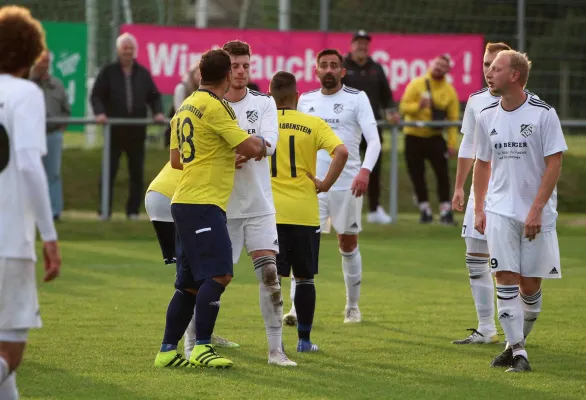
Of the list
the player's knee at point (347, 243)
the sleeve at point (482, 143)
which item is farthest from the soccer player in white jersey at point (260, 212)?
the player's knee at point (347, 243)

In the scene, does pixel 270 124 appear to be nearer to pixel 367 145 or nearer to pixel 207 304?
pixel 207 304

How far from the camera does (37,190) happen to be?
194 inches

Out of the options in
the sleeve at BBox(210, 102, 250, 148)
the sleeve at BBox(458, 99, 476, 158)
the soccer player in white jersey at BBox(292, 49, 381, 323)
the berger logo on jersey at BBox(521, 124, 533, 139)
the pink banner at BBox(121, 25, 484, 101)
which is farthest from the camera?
the pink banner at BBox(121, 25, 484, 101)

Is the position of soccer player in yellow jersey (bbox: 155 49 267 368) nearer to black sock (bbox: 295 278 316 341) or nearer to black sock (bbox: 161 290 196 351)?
black sock (bbox: 161 290 196 351)

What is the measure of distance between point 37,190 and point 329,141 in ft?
12.2

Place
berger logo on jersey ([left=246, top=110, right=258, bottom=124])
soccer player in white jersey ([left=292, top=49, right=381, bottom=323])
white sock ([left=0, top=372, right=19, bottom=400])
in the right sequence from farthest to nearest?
1. soccer player in white jersey ([left=292, top=49, right=381, bottom=323])
2. berger logo on jersey ([left=246, top=110, right=258, bottom=124])
3. white sock ([left=0, top=372, right=19, bottom=400])

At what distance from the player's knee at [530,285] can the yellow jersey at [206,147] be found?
2.05 metres

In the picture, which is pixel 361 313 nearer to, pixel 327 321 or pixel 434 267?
pixel 327 321

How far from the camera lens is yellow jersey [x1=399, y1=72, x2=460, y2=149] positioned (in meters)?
16.8

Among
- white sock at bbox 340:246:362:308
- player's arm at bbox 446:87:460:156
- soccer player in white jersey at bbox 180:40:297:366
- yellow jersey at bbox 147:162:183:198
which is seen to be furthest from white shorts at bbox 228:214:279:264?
player's arm at bbox 446:87:460:156

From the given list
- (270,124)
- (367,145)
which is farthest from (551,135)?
(367,145)

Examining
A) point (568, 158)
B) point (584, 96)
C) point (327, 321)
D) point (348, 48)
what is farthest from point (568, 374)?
point (568, 158)

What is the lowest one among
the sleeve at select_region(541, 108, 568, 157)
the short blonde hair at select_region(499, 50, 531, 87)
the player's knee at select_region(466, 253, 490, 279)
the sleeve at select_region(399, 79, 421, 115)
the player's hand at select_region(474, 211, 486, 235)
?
the player's knee at select_region(466, 253, 490, 279)

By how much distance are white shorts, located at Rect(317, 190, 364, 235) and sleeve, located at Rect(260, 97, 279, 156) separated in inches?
96.0
